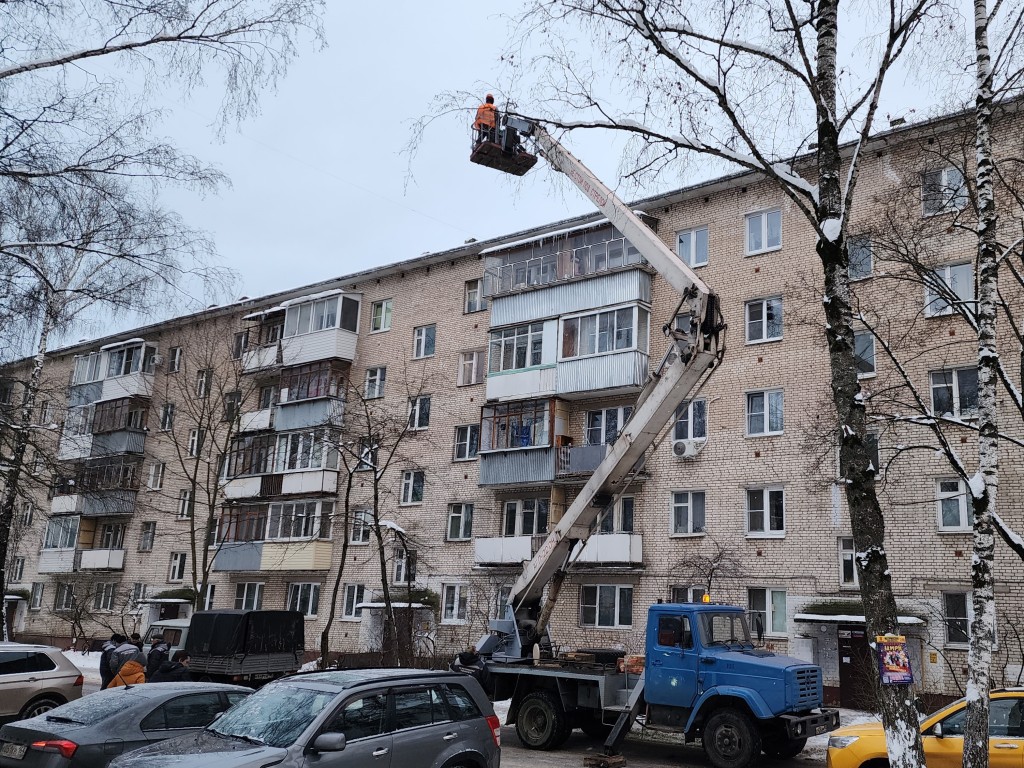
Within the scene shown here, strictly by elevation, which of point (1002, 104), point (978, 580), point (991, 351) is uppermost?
point (1002, 104)

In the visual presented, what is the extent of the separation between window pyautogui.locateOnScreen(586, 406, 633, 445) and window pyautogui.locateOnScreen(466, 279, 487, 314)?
665 cm

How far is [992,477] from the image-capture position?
31.8 ft

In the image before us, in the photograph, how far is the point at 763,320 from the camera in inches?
1004

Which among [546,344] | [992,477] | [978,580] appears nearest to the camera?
[978,580]

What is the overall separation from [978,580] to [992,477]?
1.25m

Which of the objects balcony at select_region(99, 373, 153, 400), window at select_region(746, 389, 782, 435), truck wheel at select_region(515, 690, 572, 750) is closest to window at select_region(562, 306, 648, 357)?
window at select_region(746, 389, 782, 435)

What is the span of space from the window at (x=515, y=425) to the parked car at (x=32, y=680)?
15.5 metres

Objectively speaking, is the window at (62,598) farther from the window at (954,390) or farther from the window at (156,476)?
the window at (954,390)

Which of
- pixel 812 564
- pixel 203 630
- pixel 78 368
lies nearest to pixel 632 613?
pixel 812 564

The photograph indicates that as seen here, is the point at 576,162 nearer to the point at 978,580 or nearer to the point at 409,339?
the point at 978,580

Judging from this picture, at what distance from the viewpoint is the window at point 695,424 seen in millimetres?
25859

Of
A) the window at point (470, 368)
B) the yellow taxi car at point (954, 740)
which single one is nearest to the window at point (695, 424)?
the window at point (470, 368)

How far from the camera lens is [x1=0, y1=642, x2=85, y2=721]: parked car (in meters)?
14.7

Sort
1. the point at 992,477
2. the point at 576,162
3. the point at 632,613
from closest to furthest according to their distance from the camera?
the point at 992,477 → the point at 576,162 → the point at 632,613
